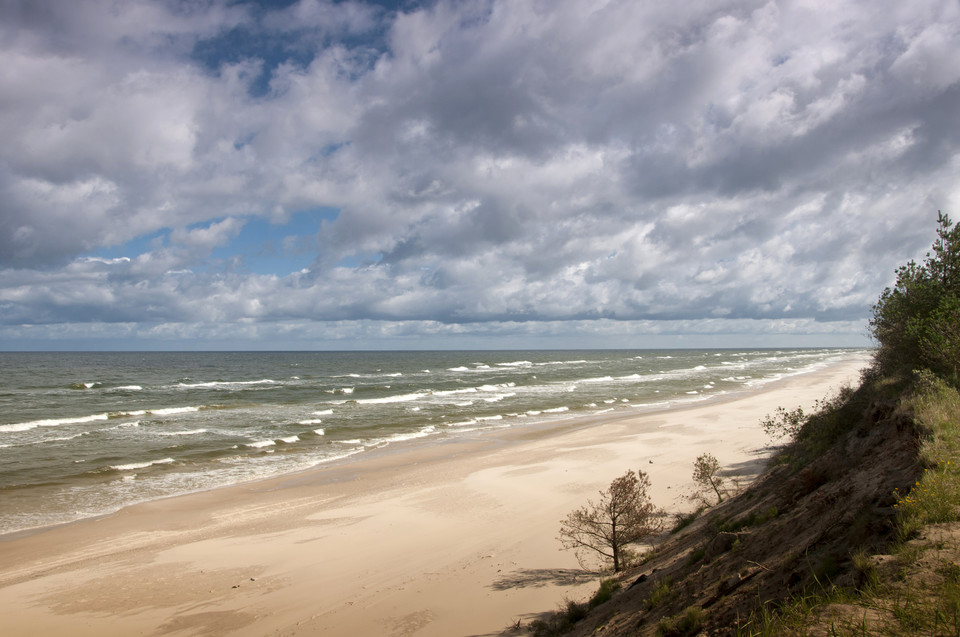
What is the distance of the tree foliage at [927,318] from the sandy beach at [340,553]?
5.79m

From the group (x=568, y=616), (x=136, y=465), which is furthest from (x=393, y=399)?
(x=568, y=616)

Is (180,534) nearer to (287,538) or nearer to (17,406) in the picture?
(287,538)

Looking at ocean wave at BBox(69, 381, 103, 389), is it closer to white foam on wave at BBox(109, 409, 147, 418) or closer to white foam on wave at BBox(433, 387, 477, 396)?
white foam on wave at BBox(109, 409, 147, 418)

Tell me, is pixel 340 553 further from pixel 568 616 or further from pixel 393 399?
pixel 393 399

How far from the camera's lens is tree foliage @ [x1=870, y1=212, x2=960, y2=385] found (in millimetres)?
12109

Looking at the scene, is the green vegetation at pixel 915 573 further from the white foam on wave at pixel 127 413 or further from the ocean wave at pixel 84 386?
the ocean wave at pixel 84 386

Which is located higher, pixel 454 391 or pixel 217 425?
pixel 217 425

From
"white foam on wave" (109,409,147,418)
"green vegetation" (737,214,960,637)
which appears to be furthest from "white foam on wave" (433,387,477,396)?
"green vegetation" (737,214,960,637)

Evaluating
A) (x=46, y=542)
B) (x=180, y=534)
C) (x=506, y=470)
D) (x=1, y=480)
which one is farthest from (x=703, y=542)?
(x=1, y=480)

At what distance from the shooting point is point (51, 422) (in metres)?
34.4

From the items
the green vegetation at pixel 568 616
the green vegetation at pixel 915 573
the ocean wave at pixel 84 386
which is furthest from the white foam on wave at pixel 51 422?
the green vegetation at pixel 915 573

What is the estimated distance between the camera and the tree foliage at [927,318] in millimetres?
12109

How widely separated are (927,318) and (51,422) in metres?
46.3

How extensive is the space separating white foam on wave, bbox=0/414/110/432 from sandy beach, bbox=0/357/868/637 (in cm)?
2256
